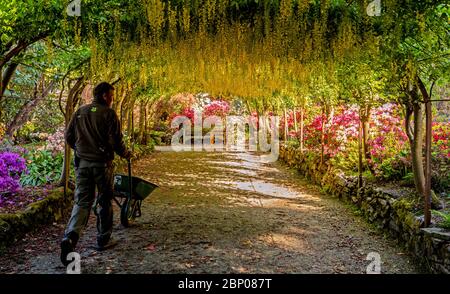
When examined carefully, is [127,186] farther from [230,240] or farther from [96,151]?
[230,240]

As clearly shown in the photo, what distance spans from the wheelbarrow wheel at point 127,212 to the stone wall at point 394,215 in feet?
8.67

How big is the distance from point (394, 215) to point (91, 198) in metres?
2.90

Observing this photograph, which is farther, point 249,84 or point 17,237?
point 249,84

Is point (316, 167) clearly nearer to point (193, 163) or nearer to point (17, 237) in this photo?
point (193, 163)

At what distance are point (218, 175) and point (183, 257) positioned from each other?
5567 mm

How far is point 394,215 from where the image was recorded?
392 centimetres

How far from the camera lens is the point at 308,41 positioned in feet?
12.7

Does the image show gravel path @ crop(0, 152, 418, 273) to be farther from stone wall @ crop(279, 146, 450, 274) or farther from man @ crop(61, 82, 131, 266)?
man @ crop(61, 82, 131, 266)

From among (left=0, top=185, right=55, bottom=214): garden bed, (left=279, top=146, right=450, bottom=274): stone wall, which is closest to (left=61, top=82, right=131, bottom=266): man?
(left=0, top=185, right=55, bottom=214): garden bed

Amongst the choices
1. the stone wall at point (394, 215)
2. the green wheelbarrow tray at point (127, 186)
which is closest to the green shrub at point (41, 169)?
the green wheelbarrow tray at point (127, 186)

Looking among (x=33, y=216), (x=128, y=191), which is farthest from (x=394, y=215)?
(x=33, y=216)

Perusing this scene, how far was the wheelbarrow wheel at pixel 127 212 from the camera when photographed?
404 cm

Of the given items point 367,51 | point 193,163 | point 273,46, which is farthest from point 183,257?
point 193,163

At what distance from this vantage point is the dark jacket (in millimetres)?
3232
